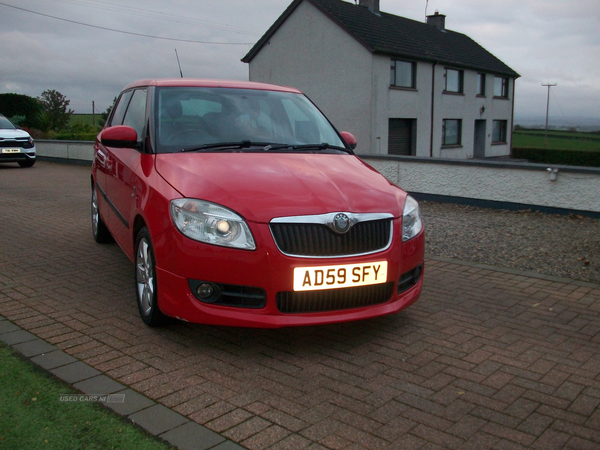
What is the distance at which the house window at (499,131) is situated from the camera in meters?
41.7

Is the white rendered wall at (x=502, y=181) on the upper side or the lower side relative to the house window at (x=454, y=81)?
lower

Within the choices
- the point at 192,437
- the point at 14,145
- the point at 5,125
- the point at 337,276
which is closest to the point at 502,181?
the point at 337,276

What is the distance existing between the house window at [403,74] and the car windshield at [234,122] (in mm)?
26057

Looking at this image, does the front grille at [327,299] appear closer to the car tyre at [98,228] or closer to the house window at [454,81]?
the car tyre at [98,228]

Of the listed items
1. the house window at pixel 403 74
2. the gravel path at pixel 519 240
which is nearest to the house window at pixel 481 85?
the house window at pixel 403 74

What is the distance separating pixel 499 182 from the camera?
34.4ft

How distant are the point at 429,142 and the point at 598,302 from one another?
95.0 feet

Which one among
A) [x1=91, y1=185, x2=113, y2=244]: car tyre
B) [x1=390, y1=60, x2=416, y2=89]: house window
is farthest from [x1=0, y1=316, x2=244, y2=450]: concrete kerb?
[x1=390, y1=60, x2=416, y2=89]: house window

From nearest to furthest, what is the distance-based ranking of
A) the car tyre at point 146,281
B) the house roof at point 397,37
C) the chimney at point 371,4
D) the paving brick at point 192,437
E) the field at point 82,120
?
the paving brick at point 192,437 < the car tyre at point 146,281 < the house roof at point 397,37 < the chimney at point 371,4 < the field at point 82,120

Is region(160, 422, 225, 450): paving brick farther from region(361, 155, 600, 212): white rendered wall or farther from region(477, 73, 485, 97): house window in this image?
region(477, 73, 485, 97): house window

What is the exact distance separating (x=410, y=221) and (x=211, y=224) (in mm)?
1448

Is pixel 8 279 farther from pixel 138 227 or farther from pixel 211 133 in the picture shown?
pixel 211 133

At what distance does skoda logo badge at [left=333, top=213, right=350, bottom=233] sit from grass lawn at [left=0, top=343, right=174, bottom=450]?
1654 millimetres

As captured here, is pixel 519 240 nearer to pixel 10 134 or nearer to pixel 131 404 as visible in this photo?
pixel 131 404
